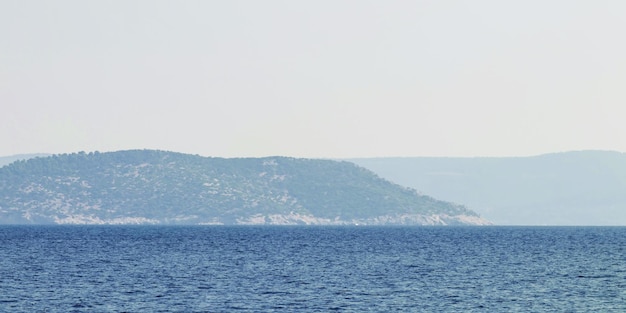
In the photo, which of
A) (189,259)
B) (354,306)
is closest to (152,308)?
(354,306)

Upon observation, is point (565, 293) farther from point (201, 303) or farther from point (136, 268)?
point (136, 268)

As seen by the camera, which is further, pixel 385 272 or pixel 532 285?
pixel 385 272

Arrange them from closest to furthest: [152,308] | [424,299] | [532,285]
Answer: [152,308]
[424,299]
[532,285]

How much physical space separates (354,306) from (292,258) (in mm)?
58022

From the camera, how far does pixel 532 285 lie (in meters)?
101

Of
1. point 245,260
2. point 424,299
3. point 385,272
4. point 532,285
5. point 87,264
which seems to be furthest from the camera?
point 245,260

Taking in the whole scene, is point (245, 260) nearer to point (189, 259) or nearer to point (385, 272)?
point (189, 259)

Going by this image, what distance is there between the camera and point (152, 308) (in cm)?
8044

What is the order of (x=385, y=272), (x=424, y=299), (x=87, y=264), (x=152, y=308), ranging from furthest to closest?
1. (x=87, y=264)
2. (x=385, y=272)
3. (x=424, y=299)
4. (x=152, y=308)

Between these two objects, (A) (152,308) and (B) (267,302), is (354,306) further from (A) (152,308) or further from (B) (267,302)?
(A) (152,308)

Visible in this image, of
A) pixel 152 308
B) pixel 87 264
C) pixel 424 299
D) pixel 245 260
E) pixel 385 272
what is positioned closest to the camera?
pixel 152 308

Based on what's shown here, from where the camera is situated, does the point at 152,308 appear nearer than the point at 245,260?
Yes

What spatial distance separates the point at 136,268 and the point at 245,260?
2029 centimetres

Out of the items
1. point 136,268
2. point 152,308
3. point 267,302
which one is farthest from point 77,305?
point 136,268
